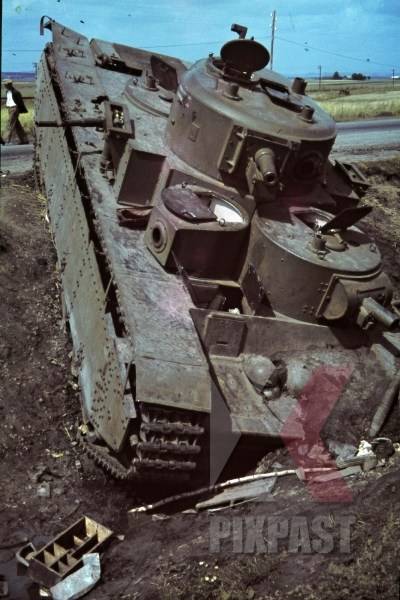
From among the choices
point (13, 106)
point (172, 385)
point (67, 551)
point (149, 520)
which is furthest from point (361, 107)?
point (67, 551)

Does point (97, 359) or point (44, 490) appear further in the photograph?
point (97, 359)

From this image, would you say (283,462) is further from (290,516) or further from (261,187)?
(261,187)

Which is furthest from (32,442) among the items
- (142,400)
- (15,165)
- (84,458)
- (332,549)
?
(15,165)

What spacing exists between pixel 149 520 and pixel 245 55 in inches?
261

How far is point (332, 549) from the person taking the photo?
6.47 metres

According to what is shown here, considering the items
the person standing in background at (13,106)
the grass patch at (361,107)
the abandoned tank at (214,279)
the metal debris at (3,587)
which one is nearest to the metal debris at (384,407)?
the abandoned tank at (214,279)

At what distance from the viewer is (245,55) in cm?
1066

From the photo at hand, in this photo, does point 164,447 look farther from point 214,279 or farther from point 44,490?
point 214,279

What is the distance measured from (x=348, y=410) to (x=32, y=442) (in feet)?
12.8

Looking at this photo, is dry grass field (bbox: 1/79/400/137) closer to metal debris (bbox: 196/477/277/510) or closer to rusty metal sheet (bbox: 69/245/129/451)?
rusty metal sheet (bbox: 69/245/129/451)

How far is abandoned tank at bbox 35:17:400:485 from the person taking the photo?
7.55 metres

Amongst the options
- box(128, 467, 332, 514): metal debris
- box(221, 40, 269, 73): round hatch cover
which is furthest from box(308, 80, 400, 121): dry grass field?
box(128, 467, 332, 514): metal debris

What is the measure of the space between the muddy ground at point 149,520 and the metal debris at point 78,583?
0.10 metres

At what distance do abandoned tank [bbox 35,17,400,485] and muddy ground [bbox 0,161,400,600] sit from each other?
57cm
